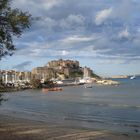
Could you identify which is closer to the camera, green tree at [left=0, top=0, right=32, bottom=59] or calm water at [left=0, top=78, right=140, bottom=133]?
green tree at [left=0, top=0, right=32, bottom=59]

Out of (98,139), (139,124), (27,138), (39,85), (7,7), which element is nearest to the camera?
(7,7)

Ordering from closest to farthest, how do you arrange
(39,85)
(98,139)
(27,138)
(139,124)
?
(27,138)
(98,139)
(139,124)
(39,85)

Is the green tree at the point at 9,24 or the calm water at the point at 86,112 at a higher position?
the green tree at the point at 9,24

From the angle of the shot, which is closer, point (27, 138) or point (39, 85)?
point (27, 138)

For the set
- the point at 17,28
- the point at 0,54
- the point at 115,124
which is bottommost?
the point at 115,124

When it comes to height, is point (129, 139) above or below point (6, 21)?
below

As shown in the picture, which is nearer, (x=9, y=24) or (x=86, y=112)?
(x=9, y=24)

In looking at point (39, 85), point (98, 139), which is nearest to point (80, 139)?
point (98, 139)

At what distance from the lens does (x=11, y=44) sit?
2023 cm

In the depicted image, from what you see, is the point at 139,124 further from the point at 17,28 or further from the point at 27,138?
the point at 17,28

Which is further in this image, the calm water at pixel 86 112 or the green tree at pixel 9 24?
the calm water at pixel 86 112

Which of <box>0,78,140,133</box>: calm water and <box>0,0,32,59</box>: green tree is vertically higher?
<box>0,0,32,59</box>: green tree

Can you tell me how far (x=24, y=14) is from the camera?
2027 cm

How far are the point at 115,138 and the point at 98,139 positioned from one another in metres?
1.41
